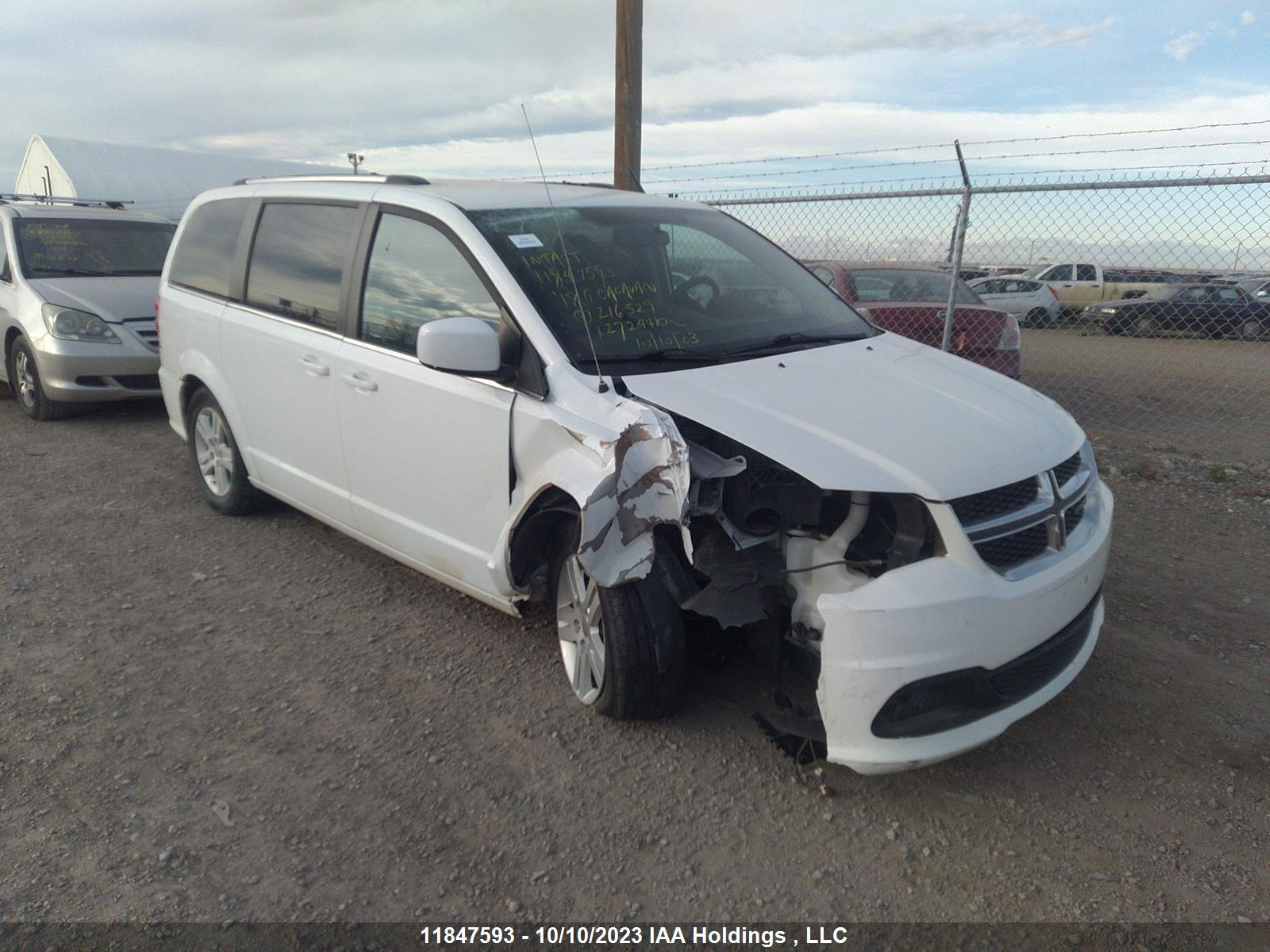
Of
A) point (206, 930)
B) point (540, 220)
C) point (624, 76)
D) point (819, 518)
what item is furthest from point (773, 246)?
point (624, 76)

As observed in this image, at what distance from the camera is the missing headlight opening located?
9.00ft

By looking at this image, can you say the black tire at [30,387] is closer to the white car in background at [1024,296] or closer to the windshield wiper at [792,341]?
the windshield wiper at [792,341]

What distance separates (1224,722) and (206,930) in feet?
10.9

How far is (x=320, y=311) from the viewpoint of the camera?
4.03 meters

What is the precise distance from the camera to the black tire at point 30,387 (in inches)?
302

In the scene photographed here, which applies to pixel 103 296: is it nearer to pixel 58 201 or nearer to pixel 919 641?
pixel 58 201

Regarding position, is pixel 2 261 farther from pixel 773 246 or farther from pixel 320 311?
pixel 773 246

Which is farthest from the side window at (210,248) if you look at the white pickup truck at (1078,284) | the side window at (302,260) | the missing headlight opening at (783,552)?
the white pickup truck at (1078,284)

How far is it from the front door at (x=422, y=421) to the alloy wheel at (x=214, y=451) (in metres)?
1.48

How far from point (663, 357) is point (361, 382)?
132 centimetres

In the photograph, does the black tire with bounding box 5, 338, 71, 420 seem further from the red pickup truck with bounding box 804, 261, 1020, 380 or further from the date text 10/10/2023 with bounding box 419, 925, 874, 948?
the date text 10/10/2023 with bounding box 419, 925, 874, 948

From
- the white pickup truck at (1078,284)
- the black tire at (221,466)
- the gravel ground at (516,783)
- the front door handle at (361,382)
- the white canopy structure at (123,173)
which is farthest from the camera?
the white canopy structure at (123,173)

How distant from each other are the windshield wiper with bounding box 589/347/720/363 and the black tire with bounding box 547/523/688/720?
1.95ft

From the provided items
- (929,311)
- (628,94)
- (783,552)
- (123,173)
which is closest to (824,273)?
(929,311)
